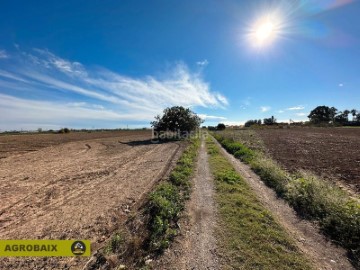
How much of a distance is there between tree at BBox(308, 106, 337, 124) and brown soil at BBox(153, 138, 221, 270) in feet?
472

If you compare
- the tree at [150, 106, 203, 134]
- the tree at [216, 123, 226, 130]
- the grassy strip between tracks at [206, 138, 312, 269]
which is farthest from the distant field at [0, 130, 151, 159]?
the tree at [216, 123, 226, 130]

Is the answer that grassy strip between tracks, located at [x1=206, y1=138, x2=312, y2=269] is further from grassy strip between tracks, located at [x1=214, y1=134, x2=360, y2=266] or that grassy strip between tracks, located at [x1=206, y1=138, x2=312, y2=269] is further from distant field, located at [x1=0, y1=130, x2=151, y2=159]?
distant field, located at [x1=0, y1=130, x2=151, y2=159]

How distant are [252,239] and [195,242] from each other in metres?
1.30

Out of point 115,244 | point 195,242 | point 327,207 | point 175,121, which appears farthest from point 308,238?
point 175,121

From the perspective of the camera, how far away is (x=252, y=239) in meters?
4.84

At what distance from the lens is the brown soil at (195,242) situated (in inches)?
162

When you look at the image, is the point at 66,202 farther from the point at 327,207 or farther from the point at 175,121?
the point at 175,121

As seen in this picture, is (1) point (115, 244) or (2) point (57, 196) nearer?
(1) point (115, 244)

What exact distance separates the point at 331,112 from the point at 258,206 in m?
153

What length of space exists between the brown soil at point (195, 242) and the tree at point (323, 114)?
144 m

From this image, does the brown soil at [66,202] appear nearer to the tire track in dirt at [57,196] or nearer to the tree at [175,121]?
the tire track in dirt at [57,196]

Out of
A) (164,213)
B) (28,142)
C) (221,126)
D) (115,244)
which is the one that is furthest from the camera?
(221,126)

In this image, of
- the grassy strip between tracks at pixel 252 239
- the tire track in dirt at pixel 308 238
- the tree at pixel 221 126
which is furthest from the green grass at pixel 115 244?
the tree at pixel 221 126

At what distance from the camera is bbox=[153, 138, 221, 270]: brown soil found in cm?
412
